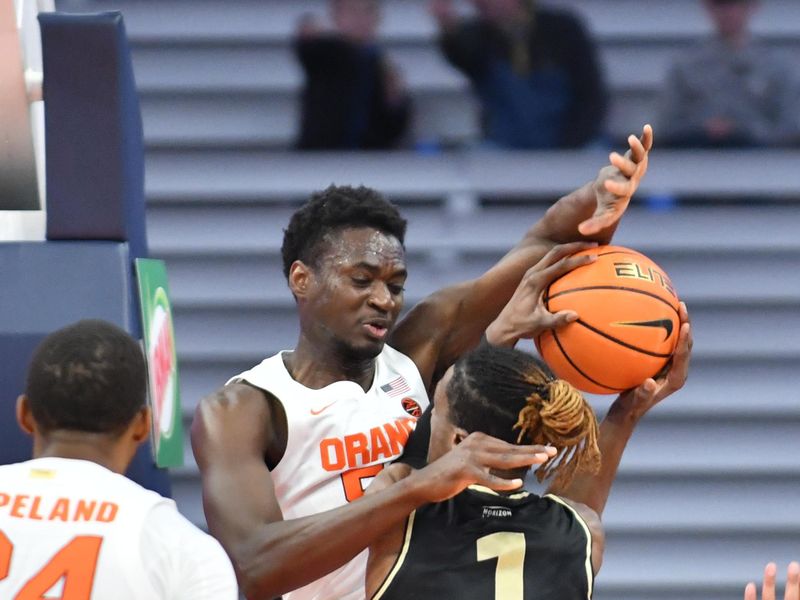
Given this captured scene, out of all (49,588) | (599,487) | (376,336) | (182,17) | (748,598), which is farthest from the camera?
(182,17)

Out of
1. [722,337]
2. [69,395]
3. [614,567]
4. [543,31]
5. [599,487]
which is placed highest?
[543,31]

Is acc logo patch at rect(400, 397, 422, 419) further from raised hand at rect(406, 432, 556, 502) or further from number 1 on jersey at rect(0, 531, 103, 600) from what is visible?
number 1 on jersey at rect(0, 531, 103, 600)

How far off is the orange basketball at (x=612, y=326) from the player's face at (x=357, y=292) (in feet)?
1.50

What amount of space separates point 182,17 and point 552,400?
4491mm

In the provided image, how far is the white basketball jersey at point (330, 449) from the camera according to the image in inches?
139

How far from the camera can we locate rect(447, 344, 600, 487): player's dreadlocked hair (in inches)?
112

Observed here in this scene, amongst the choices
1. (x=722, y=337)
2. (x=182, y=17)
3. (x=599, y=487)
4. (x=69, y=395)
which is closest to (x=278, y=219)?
(x=182, y=17)

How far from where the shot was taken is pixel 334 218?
375 centimetres

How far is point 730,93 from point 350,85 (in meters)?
1.78

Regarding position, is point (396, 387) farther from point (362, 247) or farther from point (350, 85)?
point (350, 85)

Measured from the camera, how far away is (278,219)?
21.8 ft

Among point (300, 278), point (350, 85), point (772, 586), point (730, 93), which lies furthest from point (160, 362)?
point (730, 93)

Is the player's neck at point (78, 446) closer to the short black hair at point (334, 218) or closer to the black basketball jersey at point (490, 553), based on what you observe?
the black basketball jersey at point (490, 553)

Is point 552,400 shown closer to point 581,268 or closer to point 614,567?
point 581,268
